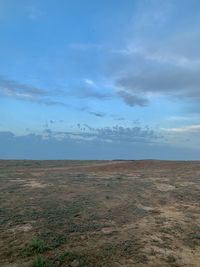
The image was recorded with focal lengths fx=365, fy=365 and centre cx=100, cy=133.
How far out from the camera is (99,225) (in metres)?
12.4

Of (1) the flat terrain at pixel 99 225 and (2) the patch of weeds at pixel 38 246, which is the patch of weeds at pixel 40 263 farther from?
(2) the patch of weeds at pixel 38 246

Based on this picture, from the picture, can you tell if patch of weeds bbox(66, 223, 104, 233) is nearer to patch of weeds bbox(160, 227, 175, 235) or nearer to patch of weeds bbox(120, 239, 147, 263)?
patch of weeds bbox(120, 239, 147, 263)

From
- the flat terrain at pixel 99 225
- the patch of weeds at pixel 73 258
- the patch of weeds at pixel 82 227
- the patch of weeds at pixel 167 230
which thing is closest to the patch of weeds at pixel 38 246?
the flat terrain at pixel 99 225

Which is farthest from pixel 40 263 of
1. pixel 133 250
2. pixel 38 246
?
pixel 133 250

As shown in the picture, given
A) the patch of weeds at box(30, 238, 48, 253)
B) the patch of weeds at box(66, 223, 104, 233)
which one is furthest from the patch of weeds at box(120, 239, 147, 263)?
the patch of weeds at box(30, 238, 48, 253)

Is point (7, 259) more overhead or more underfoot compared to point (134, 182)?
more underfoot

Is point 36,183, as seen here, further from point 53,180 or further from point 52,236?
point 52,236

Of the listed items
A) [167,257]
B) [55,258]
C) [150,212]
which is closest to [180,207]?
[150,212]

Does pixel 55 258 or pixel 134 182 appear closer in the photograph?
pixel 55 258

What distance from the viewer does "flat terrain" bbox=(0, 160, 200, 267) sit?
976 centimetres

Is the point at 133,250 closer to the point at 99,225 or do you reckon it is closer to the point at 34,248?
the point at 99,225

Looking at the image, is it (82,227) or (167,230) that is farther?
(167,230)

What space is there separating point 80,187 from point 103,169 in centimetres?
1192

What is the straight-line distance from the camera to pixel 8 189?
18.8m
